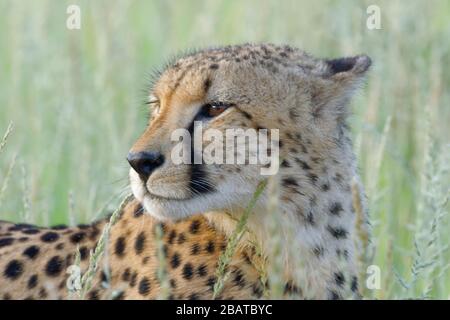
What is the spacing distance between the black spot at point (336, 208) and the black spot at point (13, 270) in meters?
0.99

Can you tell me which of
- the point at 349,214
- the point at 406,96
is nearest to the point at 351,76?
the point at 349,214

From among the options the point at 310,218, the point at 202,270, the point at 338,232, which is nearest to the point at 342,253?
the point at 338,232

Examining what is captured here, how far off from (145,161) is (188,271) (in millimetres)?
453

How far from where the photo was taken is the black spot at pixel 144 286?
306cm

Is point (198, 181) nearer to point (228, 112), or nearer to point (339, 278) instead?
point (228, 112)

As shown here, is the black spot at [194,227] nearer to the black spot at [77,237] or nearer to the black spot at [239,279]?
the black spot at [239,279]

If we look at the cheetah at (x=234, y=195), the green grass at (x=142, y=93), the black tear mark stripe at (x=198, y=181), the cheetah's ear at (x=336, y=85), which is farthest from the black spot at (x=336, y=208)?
the green grass at (x=142, y=93)

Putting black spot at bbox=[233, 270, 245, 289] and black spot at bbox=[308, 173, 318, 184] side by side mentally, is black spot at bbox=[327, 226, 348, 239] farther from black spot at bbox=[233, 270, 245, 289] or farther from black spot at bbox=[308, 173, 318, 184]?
black spot at bbox=[233, 270, 245, 289]

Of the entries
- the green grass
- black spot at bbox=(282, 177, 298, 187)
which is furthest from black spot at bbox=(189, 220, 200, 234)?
the green grass

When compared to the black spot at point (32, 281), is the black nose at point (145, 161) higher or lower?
higher

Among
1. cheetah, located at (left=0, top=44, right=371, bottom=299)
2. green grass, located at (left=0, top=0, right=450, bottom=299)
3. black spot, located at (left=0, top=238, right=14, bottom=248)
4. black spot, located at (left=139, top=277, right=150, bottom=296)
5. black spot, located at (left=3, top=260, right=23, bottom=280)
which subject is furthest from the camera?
green grass, located at (left=0, top=0, right=450, bottom=299)

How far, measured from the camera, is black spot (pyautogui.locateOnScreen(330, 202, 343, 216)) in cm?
304

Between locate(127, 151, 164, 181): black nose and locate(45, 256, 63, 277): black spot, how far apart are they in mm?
640

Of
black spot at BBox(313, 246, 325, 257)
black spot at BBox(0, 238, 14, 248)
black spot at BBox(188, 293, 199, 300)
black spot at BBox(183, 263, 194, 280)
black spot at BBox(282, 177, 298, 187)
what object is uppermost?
black spot at BBox(282, 177, 298, 187)
